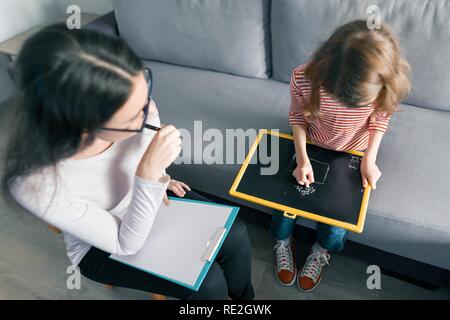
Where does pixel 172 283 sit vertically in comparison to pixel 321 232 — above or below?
above

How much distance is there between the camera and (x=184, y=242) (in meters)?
0.90

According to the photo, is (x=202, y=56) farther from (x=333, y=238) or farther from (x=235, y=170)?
(x=333, y=238)

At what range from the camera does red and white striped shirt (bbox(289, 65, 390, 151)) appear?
3.18 feet

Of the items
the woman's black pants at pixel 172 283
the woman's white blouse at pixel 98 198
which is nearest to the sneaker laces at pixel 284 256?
the woman's black pants at pixel 172 283

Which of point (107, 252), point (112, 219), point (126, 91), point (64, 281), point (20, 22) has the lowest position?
point (64, 281)

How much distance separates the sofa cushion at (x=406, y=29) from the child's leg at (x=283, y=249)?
0.67 metres

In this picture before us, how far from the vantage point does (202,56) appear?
5.04 ft

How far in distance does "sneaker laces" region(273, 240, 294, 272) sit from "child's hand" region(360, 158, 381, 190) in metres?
0.42

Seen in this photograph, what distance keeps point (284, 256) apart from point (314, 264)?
113 mm

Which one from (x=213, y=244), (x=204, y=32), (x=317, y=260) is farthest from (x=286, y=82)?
(x=213, y=244)

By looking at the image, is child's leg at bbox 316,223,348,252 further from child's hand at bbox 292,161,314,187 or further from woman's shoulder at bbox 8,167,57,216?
woman's shoulder at bbox 8,167,57,216

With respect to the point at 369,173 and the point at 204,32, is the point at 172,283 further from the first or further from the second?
the point at 204,32
